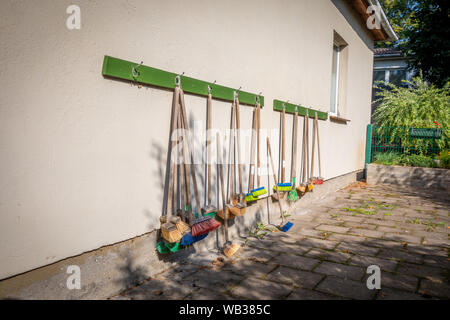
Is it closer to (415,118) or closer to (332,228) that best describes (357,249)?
(332,228)

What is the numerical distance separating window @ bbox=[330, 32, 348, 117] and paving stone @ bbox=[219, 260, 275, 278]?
211 inches

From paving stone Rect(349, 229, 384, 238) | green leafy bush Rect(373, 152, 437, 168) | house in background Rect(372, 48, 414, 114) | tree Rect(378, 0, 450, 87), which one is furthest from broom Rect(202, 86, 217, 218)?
house in background Rect(372, 48, 414, 114)

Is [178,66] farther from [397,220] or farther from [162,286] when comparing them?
[397,220]

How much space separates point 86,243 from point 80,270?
176 mm

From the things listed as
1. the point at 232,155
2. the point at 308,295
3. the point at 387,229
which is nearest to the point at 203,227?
the point at 308,295

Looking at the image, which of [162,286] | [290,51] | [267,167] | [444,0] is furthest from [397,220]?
[444,0]

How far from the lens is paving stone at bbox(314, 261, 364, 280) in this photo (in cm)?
286

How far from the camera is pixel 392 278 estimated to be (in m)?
2.81

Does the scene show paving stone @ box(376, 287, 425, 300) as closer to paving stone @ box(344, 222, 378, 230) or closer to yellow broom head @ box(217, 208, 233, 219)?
yellow broom head @ box(217, 208, 233, 219)

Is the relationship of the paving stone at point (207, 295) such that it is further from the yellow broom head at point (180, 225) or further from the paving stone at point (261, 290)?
the yellow broom head at point (180, 225)

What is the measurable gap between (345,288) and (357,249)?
1.04 metres

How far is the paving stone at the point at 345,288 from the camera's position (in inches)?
98.1

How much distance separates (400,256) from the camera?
10.9 feet
